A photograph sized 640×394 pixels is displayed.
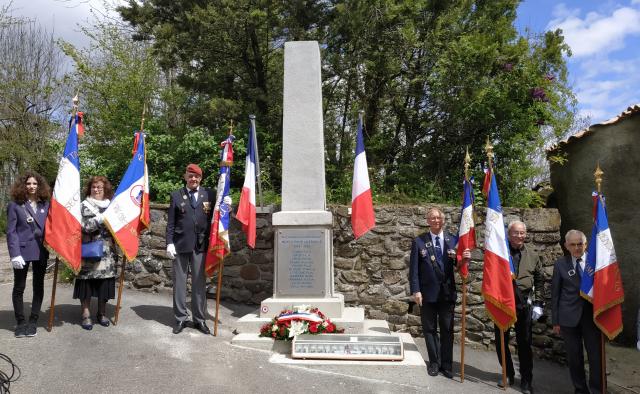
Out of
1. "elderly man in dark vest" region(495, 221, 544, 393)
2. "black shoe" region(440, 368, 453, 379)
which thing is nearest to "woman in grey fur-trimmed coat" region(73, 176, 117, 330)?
"black shoe" region(440, 368, 453, 379)

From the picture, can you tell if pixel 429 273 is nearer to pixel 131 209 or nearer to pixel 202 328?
pixel 202 328

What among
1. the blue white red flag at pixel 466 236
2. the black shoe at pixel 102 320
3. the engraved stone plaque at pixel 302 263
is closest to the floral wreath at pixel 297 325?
the engraved stone plaque at pixel 302 263

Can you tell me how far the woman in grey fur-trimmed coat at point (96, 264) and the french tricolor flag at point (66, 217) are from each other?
0.13m

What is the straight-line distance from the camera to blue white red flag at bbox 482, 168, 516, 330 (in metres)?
4.37

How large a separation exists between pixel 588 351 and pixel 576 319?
0.32m

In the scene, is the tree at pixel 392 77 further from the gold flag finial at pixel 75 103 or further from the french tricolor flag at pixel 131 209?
the gold flag finial at pixel 75 103

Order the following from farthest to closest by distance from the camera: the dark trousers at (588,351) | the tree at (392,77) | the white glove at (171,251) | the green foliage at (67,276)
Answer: the tree at (392,77), the green foliage at (67,276), the white glove at (171,251), the dark trousers at (588,351)

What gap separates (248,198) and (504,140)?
5256mm

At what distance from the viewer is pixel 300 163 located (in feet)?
18.2

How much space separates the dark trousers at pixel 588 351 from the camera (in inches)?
163

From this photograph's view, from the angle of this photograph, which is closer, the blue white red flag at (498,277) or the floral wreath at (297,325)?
the blue white red flag at (498,277)

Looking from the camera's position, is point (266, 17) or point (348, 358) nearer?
point (348, 358)

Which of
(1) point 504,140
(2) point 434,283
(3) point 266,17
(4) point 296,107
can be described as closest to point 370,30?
(3) point 266,17

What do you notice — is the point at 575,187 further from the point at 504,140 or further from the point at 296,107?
the point at 296,107
